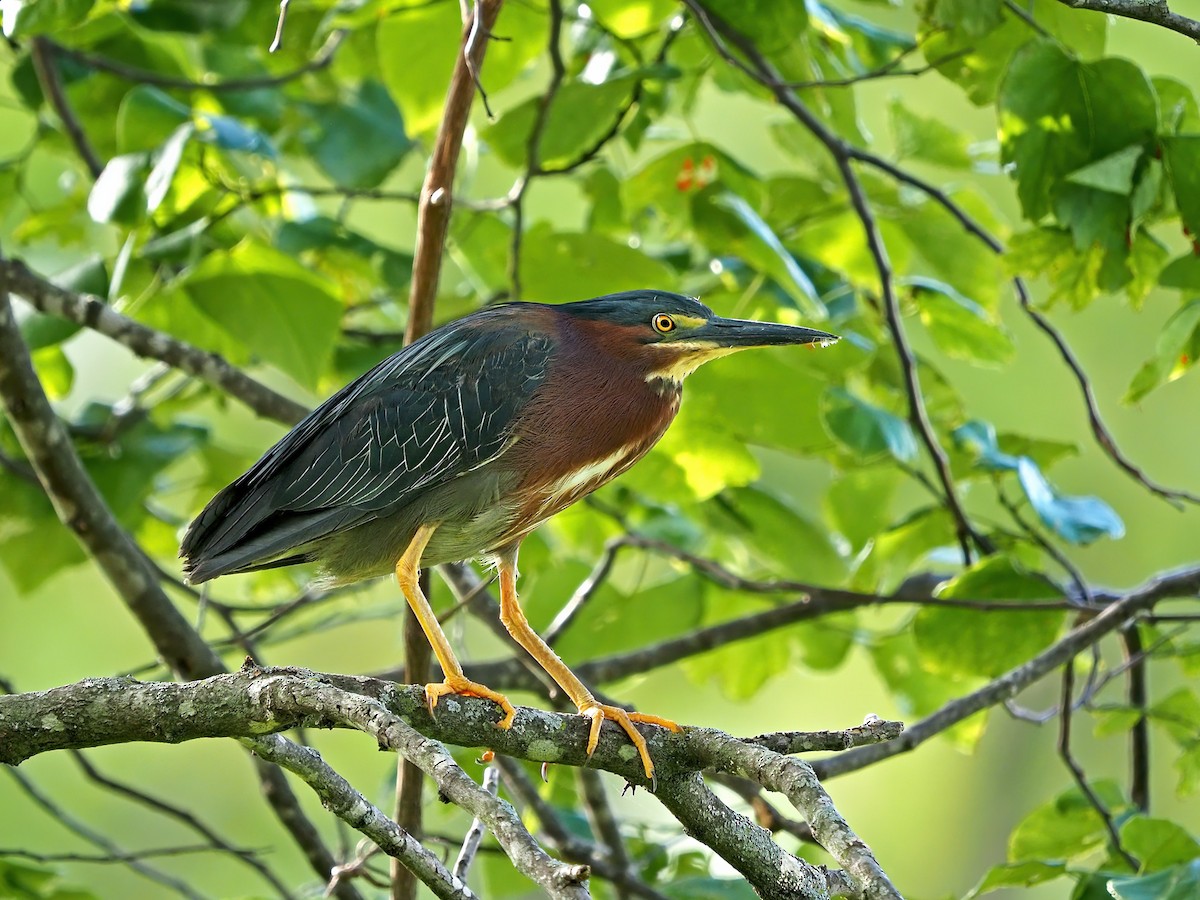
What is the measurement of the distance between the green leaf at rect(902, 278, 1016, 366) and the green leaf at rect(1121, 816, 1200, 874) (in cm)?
143

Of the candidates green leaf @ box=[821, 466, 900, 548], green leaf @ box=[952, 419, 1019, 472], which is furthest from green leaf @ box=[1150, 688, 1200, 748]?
green leaf @ box=[821, 466, 900, 548]

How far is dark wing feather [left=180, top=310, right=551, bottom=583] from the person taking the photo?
9.23 feet

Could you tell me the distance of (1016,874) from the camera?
8.96 ft

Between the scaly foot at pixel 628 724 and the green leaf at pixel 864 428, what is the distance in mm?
1066

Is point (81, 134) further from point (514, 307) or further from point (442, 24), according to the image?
point (514, 307)

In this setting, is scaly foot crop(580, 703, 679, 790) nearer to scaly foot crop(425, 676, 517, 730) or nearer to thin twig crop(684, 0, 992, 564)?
scaly foot crop(425, 676, 517, 730)

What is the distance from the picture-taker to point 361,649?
8914 millimetres

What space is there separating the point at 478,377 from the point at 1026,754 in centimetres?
849

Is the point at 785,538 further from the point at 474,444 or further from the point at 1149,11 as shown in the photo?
the point at 1149,11

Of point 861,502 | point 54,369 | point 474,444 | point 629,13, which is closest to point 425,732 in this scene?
point 474,444

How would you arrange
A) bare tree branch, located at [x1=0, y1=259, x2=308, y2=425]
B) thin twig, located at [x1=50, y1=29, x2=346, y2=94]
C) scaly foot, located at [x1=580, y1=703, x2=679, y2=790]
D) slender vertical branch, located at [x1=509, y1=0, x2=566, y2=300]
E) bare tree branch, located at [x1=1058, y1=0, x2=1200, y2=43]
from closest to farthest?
bare tree branch, located at [x1=1058, y1=0, x2=1200, y2=43]
scaly foot, located at [x1=580, y1=703, x2=679, y2=790]
slender vertical branch, located at [x1=509, y1=0, x2=566, y2=300]
bare tree branch, located at [x1=0, y1=259, x2=308, y2=425]
thin twig, located at [x1=50, y1=29, x2=346, y2=94]

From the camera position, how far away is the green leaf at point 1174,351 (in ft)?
9.24

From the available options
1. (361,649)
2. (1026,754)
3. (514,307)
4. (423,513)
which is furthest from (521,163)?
(1026,754)

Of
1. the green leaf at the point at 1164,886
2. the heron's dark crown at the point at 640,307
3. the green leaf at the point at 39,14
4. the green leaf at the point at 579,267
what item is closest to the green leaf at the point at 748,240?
the green leaf at the point at 579,267
